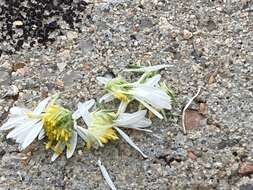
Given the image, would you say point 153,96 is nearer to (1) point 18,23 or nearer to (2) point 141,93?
(2) point 141,93

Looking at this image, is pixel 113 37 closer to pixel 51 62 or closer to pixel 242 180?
pixel 51 62

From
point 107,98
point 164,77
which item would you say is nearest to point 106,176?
point 107,98

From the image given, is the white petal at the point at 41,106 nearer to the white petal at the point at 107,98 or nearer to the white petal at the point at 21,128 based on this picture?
the white petal at the point at 21,128

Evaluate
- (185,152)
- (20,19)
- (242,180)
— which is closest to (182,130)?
(185,152)

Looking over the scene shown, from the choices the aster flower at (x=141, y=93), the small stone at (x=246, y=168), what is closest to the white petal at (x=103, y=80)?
the aster flower at (x=141, y=93)

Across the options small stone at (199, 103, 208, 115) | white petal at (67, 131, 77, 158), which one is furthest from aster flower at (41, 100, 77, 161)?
small stone at (199, 103, 208, 115)
